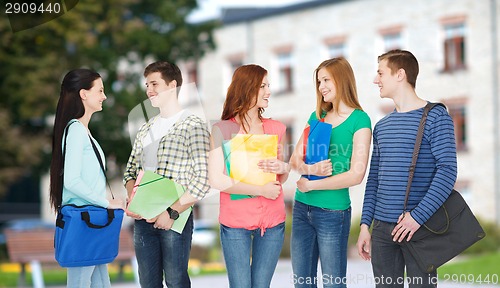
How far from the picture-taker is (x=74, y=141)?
509 centimetres

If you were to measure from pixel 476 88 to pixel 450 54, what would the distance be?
5.26ft

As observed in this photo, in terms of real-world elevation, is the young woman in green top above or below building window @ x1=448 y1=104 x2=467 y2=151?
above

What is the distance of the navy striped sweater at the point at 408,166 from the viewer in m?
4.72

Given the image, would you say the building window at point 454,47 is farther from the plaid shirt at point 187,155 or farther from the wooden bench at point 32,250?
the plaid shirt at point 187,155

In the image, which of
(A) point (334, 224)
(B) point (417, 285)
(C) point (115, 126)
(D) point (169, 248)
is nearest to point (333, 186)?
(A) point (334, 224)

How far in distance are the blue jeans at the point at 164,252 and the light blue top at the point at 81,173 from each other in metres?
0.33

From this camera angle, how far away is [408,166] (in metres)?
4.81

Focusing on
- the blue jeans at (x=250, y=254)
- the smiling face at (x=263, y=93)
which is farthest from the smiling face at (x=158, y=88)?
the blue jeans at (x=250, y=254)

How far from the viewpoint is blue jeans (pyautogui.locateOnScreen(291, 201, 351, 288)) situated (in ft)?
16.6

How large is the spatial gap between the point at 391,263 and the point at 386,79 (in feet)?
3.68

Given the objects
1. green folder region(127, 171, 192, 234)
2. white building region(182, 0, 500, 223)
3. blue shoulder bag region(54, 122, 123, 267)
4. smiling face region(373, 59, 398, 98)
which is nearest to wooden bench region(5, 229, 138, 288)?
blue shoulder bag region(54, 122, 123, 267)

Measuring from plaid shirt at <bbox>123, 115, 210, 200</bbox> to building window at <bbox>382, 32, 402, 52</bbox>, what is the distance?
25229mm

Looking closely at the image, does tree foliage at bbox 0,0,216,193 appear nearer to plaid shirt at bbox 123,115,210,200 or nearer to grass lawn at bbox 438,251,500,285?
grass lawn at bbox 438,251,500,285

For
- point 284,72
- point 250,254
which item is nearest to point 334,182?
point 250,254
